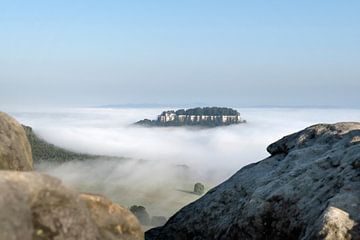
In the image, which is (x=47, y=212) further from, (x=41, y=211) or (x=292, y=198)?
(x=292, y=198)

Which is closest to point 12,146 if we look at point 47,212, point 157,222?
point 47,212

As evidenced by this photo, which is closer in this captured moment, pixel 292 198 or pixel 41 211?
pixel 41 211

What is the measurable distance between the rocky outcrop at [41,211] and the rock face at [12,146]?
8.08 m

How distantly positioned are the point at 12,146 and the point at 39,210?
33.8 ft

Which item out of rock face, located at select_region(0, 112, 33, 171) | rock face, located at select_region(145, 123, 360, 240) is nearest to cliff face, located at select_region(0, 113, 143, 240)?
rock face, located at select_region(0, 112, 33, 171)

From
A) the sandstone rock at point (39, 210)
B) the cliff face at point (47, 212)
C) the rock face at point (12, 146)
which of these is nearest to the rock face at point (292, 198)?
the cliff face at point (47, 212)

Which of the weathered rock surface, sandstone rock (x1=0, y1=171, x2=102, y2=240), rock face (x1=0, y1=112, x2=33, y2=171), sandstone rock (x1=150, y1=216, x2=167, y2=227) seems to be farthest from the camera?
sandstone rock (x1=150, y1=216, x2=167, y2=227)

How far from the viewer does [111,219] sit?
18.8 m

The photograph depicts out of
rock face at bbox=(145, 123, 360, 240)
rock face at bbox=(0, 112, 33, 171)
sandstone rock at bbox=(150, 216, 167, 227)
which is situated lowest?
sandstone rock at bbox=(150, 216, 167, 227)

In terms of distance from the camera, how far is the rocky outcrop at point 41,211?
1462 centimetres

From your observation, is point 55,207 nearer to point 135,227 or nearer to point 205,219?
point 135,227

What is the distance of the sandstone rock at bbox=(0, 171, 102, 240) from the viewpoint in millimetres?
14602

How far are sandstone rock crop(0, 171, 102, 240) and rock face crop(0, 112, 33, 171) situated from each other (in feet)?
27.9

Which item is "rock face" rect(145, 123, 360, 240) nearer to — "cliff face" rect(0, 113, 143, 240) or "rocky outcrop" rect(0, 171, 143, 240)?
"cliff face" rect(0, 113, 143, 240)
